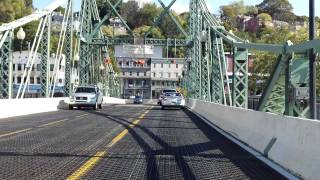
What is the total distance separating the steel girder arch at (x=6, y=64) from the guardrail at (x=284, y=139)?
22.8 meters

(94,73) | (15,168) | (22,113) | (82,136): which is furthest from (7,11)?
(15,168)

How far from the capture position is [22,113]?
36406 millimetres

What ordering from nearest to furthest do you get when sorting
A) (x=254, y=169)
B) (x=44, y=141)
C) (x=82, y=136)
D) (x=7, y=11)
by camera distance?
(x=254, y=169) → (x=44, y=141) → (x=82, y=136) → (x=7, y=11)

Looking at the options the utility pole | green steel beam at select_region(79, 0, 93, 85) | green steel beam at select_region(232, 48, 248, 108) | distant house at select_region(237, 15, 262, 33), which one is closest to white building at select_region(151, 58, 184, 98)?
distant house at select_region(237, 15, 262, 33)

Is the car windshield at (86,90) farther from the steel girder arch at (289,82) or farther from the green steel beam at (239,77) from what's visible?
the steel girder arch at (289,82)

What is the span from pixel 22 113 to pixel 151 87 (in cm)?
15109

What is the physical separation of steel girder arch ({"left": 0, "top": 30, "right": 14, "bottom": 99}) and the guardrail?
22.8 meters

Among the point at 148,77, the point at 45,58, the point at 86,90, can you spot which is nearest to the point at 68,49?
the point at 45,58

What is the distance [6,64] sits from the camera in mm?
40125

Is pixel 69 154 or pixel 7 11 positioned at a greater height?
pixel 7 11

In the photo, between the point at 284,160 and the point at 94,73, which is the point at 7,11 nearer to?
the point at 94,73

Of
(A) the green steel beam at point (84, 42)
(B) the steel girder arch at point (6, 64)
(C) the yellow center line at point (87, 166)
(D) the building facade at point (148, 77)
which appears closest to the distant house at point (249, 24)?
(D) the building facade at point (148, 77)

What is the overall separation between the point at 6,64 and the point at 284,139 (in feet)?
98.4

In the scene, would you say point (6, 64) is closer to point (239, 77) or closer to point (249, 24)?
point (239, 77)
